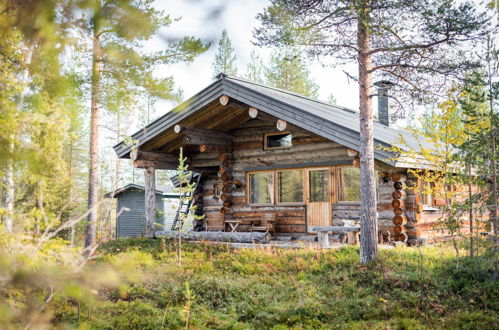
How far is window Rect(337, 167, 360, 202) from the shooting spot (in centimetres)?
1427

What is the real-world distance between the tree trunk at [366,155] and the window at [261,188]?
5806 millimetres

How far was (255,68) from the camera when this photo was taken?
113 ft

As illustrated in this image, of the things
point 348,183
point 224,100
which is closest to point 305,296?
point 348,183

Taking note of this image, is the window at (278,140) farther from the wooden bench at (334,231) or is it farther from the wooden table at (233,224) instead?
the wooden bench at (334,231)

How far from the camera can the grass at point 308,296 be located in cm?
731

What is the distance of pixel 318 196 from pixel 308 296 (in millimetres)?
6829

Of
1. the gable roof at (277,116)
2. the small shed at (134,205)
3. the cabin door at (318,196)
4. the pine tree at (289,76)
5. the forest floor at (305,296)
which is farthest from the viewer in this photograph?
the pine tree at (289,76)

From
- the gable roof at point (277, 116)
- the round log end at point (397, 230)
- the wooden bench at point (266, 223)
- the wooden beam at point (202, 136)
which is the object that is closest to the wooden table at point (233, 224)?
the wooden bench at point (266, 223)

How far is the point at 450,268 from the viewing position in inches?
360

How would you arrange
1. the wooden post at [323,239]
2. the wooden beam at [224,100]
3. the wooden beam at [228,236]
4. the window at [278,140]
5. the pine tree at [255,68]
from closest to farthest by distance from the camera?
1. the wooden post at [323,239]
2. the wooden beam at [228,236]
3. the wooden beam at [224,100]
4. the window at [278,140]
5. the pine tree at [255,68]

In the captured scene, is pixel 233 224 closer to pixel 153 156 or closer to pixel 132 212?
pixel 153 156

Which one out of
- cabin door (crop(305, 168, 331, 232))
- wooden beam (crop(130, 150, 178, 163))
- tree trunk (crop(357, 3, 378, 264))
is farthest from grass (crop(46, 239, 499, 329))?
wooden beam (crop(130, 150, 178, 163))

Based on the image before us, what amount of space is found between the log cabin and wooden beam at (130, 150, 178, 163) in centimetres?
3

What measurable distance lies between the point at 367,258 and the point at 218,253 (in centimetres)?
396
